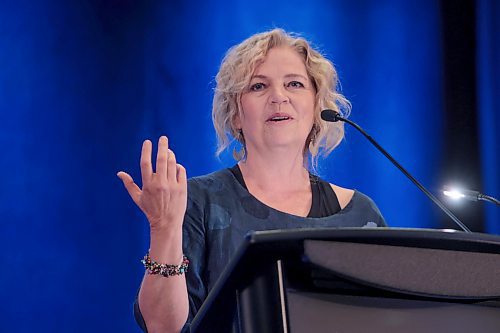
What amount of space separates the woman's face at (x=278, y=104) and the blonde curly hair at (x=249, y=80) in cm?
2

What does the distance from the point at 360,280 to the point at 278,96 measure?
1.12 meters

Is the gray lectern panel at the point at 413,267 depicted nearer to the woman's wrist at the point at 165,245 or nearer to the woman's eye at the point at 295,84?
the woman's wrist at the point at 165,245

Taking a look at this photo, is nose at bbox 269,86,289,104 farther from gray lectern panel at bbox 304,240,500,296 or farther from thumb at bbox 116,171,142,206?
gray lectern panel at bbox 304,240,500,296

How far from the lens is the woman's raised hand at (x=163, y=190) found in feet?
3.27

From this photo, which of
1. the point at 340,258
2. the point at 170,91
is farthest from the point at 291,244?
the point at 170,91

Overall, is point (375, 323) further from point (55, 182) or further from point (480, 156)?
point (480, 156)

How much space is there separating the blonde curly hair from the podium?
1.15 m

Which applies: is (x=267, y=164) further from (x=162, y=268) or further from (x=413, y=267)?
(x=413, y=267)

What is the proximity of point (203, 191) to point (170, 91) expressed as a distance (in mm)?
993

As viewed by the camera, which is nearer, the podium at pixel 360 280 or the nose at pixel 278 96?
the podium at pixel 360 280

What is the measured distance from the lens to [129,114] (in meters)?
2.51

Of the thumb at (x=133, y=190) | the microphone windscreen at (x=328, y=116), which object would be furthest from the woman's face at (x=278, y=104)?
the thumb at (x=133, y=190)

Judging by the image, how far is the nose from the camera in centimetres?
178

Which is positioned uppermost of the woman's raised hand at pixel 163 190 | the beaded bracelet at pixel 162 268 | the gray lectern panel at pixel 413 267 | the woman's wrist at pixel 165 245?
the woman's raised hand at pixel 163 190
